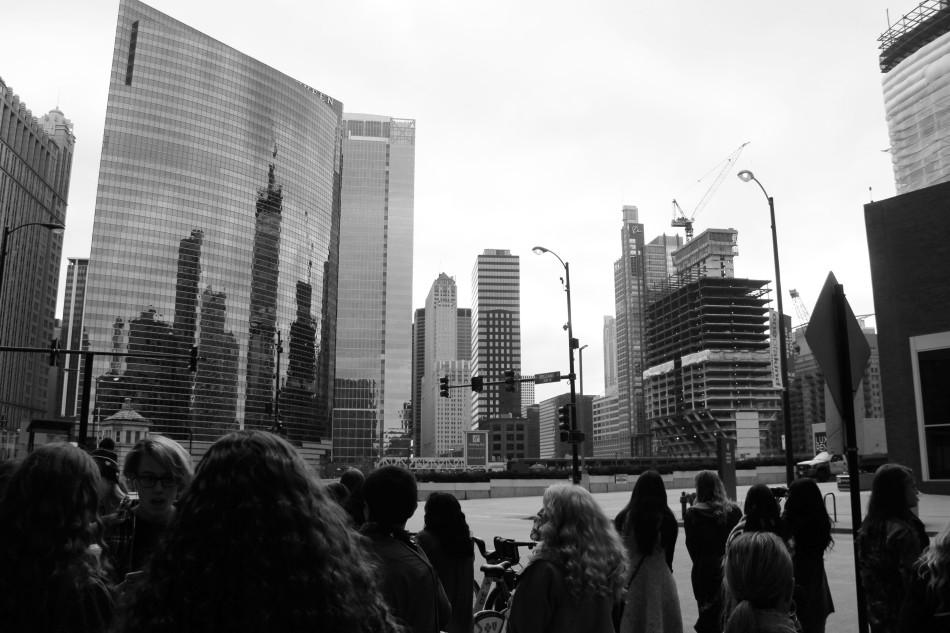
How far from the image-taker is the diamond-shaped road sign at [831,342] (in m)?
5.82

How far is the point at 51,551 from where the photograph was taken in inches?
110

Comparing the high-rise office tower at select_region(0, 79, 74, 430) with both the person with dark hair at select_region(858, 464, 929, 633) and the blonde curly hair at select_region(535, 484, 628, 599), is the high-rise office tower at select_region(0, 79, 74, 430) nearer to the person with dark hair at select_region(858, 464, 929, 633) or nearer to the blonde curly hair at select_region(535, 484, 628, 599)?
the blonde curly hair at select_region(535, 484, 628, 599)

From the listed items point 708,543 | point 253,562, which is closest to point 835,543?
point 708,543

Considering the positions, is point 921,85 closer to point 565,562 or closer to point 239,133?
point 565,562

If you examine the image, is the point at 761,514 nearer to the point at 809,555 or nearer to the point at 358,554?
the point at 809,555

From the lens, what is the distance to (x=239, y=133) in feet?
484

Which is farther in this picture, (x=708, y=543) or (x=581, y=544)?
(x=708, y=543)

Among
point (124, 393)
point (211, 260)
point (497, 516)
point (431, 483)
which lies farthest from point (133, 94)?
point (497, 516)

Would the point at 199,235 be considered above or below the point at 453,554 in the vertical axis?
above

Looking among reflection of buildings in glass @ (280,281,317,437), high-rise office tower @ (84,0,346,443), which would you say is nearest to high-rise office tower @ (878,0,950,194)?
high-rise office tower @ (84,0,346,443)

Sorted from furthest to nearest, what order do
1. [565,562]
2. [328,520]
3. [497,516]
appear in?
[497,516], [565,562], [328,520]

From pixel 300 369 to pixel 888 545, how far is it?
511 feet

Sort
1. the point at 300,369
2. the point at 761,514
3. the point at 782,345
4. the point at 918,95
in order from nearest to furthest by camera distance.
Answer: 1. the point at 761,514
2. the point at 782,345
3. the point at 918,95
4. the point at 300,369

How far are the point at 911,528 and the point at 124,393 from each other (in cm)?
14681
